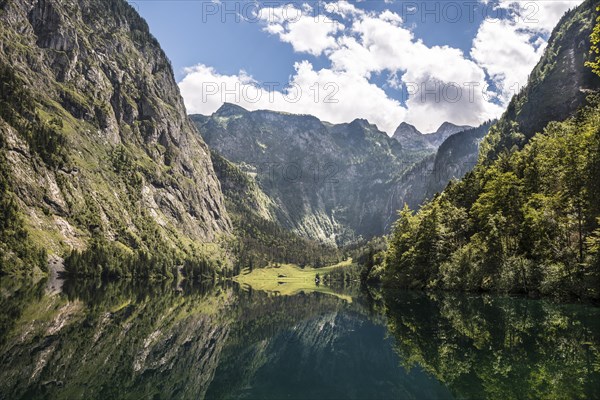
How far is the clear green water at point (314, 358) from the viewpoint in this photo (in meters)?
16.7

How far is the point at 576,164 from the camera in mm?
45188

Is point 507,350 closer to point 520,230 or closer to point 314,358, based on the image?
point 314,358

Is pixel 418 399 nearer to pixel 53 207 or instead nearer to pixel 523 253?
pixel 523 253

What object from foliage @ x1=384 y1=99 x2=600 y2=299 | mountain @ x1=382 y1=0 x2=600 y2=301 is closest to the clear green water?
foliage @ x1=384 y1=99 x2=600 y2=299

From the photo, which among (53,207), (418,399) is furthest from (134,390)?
(53,207)

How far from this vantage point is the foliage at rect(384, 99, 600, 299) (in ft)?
145

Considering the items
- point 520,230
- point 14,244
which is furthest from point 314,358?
point 14,244

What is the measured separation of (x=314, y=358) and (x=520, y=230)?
160ft

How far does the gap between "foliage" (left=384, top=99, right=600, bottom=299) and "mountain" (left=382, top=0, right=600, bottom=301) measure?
123 mm

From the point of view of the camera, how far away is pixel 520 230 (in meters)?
60.1

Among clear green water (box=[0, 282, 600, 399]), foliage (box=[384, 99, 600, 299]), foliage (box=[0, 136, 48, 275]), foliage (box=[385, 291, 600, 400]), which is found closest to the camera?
Result: foliage (box=[385, 291, 600, 400])

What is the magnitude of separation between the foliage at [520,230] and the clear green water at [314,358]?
10489mm

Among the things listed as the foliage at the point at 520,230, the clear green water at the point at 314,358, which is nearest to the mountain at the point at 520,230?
the foliage at the point at 520,230

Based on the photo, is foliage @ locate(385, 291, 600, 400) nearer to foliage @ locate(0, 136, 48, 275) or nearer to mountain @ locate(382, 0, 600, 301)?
mountain @ locate(382, 0, 600, 301)
